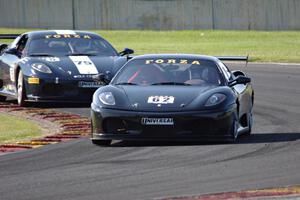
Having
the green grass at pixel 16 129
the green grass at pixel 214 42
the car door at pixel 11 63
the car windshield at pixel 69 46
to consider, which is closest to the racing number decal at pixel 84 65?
the car windshield at pixel 69 46

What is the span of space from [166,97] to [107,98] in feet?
2.28

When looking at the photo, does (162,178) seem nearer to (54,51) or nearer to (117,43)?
(54,51)

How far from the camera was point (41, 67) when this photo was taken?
17922 mm

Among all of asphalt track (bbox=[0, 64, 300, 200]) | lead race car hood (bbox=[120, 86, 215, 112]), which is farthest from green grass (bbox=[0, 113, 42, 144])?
lead race car hood (bbox=[120, 86, 215, 112])

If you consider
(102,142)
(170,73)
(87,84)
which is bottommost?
(87,84)

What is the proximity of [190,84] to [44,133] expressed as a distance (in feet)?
7.10

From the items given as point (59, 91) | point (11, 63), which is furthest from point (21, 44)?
point (59, 91)

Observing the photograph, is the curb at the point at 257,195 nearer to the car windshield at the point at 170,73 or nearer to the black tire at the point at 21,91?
the car windshield at the point at 170,73

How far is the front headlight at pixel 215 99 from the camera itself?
40.7 ft

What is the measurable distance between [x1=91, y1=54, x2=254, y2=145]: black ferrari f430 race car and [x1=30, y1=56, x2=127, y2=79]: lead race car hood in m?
4.28

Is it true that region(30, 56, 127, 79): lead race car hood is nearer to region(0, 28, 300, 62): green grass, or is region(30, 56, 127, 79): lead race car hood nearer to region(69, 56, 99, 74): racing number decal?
region(69, 56, 99, 74): racing number decal

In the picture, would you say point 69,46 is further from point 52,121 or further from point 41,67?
point 52,121

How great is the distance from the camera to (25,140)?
13.5 metres

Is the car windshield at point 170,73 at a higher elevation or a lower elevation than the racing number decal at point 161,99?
higher
